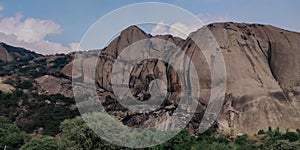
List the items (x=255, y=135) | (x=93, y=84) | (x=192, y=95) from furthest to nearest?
1. (x=93, y=84)
2. (x=192, y=95)
3. (x=255, y=135)

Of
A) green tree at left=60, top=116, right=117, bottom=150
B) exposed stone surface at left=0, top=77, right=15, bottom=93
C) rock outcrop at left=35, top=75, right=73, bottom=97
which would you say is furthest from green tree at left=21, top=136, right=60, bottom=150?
exposed stone surface at left=0, top=77, right=15, bottom=93

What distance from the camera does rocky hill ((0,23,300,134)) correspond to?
41094 mm

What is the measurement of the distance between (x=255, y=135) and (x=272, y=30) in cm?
1627

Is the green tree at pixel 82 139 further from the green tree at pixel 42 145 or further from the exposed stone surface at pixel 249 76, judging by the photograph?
the exposed stone surface at pixel 249 76

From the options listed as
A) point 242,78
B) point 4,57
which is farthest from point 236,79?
point 4,57

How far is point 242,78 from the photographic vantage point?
44.9 meters

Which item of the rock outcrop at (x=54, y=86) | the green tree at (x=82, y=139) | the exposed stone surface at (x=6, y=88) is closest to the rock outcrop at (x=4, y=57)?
the exposed stone surface at (x=6, y=88)

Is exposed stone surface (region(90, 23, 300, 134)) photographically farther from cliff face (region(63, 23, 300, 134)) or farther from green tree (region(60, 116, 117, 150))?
green tree (region(60, 116, 117, 150))

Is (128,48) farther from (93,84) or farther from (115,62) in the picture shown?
(93,84)

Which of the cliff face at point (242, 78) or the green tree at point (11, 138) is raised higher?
the cliff face at point (242, 78)

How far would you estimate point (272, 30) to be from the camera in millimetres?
50562

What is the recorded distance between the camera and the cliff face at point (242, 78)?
41062mm

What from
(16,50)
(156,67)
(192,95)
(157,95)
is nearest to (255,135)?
(192,95)

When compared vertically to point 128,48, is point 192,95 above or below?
below
